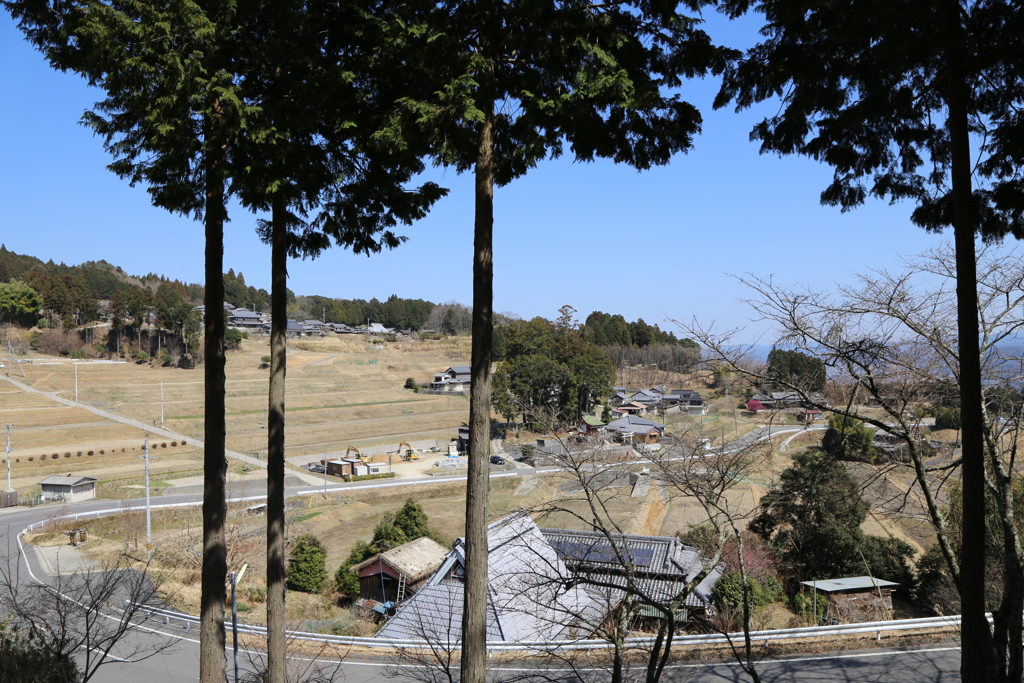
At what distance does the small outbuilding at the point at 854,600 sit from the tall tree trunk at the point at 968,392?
1209cm

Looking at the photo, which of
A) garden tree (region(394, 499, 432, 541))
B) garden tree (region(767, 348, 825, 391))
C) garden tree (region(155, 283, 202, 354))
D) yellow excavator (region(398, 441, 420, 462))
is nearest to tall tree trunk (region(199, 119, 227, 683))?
garden tree (region(767, 348, 825, 391))

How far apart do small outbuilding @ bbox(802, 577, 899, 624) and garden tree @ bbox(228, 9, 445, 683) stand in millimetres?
13721

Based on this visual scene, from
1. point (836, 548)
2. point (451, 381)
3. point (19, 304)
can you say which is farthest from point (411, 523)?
point (19, 304)

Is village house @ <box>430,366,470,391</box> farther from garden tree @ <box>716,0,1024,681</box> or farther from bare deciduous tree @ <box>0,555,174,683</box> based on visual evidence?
garden tree @ <box>716,0,1024,681</box>

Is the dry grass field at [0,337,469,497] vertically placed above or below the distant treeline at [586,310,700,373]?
below

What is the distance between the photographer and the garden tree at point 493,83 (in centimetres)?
512

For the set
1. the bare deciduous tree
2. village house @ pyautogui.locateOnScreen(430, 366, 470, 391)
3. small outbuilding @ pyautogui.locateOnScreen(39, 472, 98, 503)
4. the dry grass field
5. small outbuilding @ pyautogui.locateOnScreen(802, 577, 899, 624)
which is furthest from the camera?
village house @ pyautogui.locateOnScreen(430, 366, 470, 391)

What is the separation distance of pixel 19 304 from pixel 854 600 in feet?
253

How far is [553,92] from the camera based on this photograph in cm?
556

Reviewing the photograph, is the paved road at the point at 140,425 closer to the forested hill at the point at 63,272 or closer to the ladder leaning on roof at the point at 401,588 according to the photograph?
the ladder leaning on roof at the point at 401,588

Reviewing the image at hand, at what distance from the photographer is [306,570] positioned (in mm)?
18953

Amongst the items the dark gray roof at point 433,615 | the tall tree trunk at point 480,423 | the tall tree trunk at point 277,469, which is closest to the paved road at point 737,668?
the dark gray roof at point 433,615

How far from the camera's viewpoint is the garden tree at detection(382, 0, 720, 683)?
16.8 ft

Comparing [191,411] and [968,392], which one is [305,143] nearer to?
[968,392]
